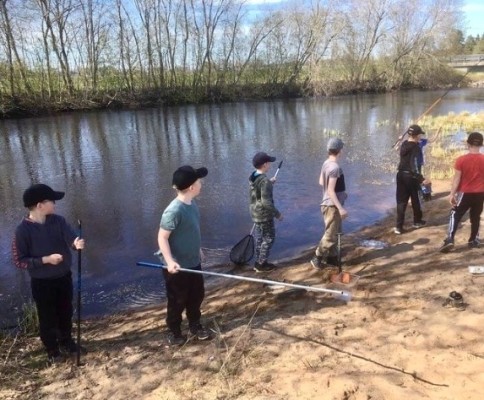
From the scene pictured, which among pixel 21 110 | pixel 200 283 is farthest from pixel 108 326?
pixel 21 110

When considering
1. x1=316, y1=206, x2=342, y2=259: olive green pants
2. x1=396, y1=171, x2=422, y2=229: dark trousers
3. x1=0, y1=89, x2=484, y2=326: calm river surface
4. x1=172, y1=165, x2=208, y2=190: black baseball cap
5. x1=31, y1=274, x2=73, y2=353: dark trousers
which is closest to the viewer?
x1=172, y1=165, x2=208, y2=190: black baseball cap

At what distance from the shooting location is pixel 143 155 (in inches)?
663

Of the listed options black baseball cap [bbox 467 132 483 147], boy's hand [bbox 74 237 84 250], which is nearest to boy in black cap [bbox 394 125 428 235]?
black baseball cap [bbox 467 132 483 147]

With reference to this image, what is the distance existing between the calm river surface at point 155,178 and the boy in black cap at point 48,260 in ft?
5.37

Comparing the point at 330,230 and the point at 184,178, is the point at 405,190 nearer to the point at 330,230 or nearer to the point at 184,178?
the point at 330,230

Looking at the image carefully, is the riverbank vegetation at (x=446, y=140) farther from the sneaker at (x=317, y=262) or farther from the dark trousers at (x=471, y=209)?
the sneaker at (x=317, y=262)

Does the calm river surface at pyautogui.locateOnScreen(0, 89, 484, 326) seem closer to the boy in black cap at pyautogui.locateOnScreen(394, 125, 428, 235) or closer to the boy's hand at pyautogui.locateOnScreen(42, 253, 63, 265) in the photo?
the boy in black cap at pyautogui.locateOnScreen(394, 125, 428, 235)

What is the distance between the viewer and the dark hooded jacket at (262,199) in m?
6.06

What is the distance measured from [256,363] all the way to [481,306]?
2.33 metres

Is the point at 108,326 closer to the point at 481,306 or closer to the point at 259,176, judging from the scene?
the point at 259,176

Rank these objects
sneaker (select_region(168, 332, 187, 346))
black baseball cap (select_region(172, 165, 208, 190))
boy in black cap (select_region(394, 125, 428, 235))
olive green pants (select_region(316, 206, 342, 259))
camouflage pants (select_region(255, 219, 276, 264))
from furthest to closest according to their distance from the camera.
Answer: boy in black cap (select_region(394, 125, 428, 235)), camouflage pants (select_region(255, 219, 276, 264)), olive green pants (select_region(316, 206, 342, 259)), sneaker (select_region(168, 332, 187, 346)), black baseball cap (select_region(172, 165, 208, 190))

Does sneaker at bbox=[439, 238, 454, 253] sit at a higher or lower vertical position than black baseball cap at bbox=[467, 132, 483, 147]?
lower

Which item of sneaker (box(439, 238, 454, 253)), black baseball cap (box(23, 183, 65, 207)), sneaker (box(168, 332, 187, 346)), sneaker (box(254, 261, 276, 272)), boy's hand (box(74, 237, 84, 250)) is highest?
black baseball cap (box(23, 183, 65, 207))

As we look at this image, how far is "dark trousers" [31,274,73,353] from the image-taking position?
4.24 meters
